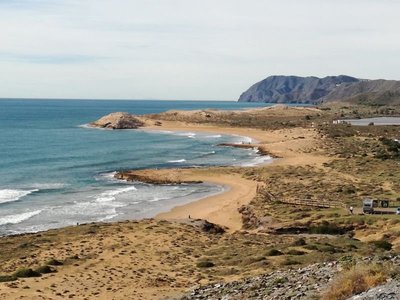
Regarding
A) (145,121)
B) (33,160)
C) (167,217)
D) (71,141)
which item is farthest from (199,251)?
(145,121)

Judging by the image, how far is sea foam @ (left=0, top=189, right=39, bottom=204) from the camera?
52875mm

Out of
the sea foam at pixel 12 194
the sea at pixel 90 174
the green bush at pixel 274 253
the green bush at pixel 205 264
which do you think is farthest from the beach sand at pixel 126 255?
the sea foam at pixel 12 194

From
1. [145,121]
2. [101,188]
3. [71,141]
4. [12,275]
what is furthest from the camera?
[145,121]

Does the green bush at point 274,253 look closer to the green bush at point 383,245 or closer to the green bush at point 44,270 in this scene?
the green bush at point 383,245

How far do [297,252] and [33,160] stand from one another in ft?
201

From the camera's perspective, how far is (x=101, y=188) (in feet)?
197

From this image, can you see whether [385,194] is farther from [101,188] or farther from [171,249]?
[101,188]

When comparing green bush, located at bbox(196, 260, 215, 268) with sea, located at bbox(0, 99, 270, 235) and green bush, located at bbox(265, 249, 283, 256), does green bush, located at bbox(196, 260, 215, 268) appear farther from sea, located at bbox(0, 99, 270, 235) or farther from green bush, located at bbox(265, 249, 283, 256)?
sea, located at bbox(0, 99, 270, 235)

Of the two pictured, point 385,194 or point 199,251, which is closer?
point 199,251

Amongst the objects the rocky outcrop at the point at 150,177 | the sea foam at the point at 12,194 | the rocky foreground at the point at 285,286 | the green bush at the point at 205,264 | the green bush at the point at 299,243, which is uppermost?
the rocky foreground at the point at 285,286

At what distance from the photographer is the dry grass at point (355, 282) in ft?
48.0

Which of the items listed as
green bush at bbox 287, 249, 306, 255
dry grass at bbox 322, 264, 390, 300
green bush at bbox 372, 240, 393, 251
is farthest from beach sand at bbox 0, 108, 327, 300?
dry grass at bbox 322, 264, 390, 300

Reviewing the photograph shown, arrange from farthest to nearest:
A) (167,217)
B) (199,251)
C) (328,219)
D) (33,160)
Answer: (33,160) → (167,217) → (328,219) → (199,251)

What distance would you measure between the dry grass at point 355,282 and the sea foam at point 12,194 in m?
43.1
